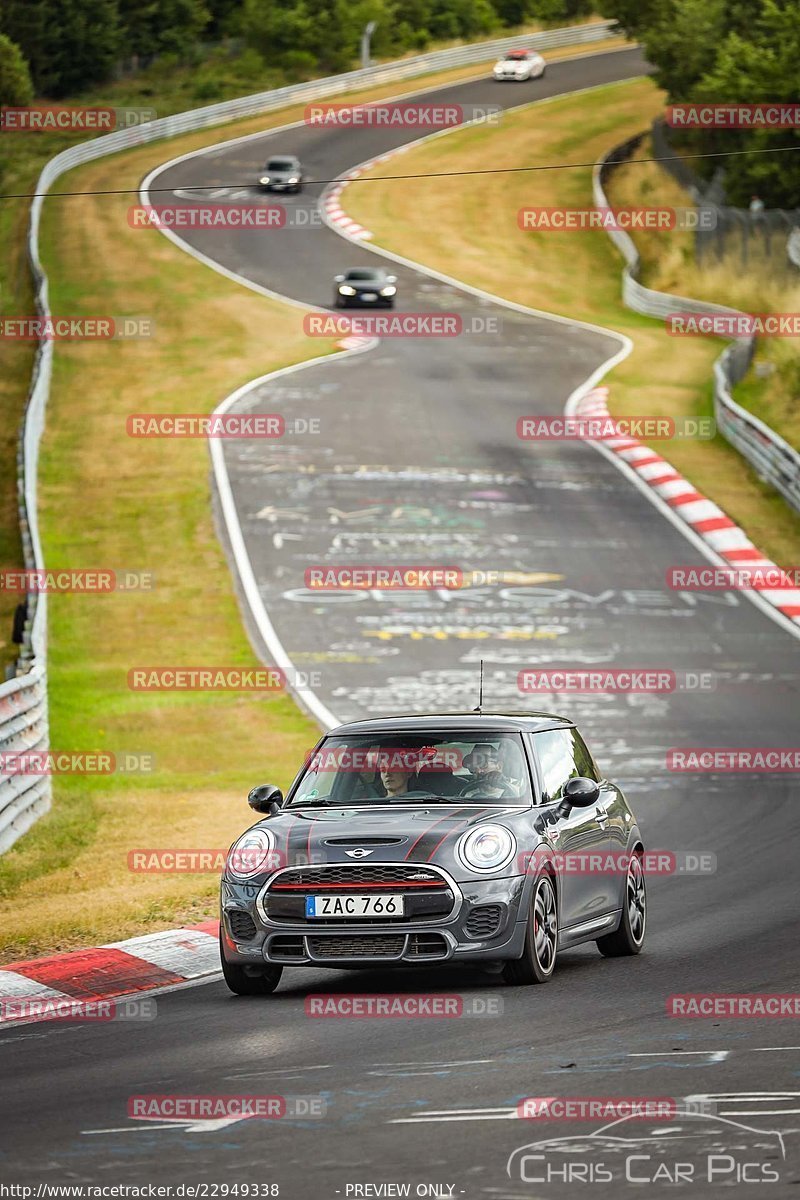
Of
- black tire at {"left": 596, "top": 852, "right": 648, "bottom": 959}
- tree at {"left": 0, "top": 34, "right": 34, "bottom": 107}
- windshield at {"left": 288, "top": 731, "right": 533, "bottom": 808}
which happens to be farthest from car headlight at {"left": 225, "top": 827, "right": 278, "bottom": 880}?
tree at {"left": 0, "top": 34, "right": 34, "bottom": 107}

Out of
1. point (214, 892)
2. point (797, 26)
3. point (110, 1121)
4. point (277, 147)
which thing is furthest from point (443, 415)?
point (277, 147)

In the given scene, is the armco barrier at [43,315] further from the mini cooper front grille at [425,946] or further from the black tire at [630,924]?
the mini cooper front grille at [425,946]

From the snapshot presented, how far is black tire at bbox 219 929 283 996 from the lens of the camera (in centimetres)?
975

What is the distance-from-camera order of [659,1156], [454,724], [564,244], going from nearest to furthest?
[659,1156], [454,724], [564,244]

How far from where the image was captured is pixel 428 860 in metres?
9.41

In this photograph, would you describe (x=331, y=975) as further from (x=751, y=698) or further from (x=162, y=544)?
(x=162, y=544)

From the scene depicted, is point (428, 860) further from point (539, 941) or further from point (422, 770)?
point (422, 770)

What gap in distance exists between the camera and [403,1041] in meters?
8.29

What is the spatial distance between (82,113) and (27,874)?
241 feet

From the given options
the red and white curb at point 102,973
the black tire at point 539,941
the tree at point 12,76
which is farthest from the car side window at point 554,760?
the tree at point 12,76

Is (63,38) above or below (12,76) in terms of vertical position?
below

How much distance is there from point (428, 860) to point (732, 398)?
30.5m

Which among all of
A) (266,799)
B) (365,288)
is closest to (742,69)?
(365,288)

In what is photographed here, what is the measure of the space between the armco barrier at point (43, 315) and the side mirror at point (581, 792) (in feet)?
20.5
